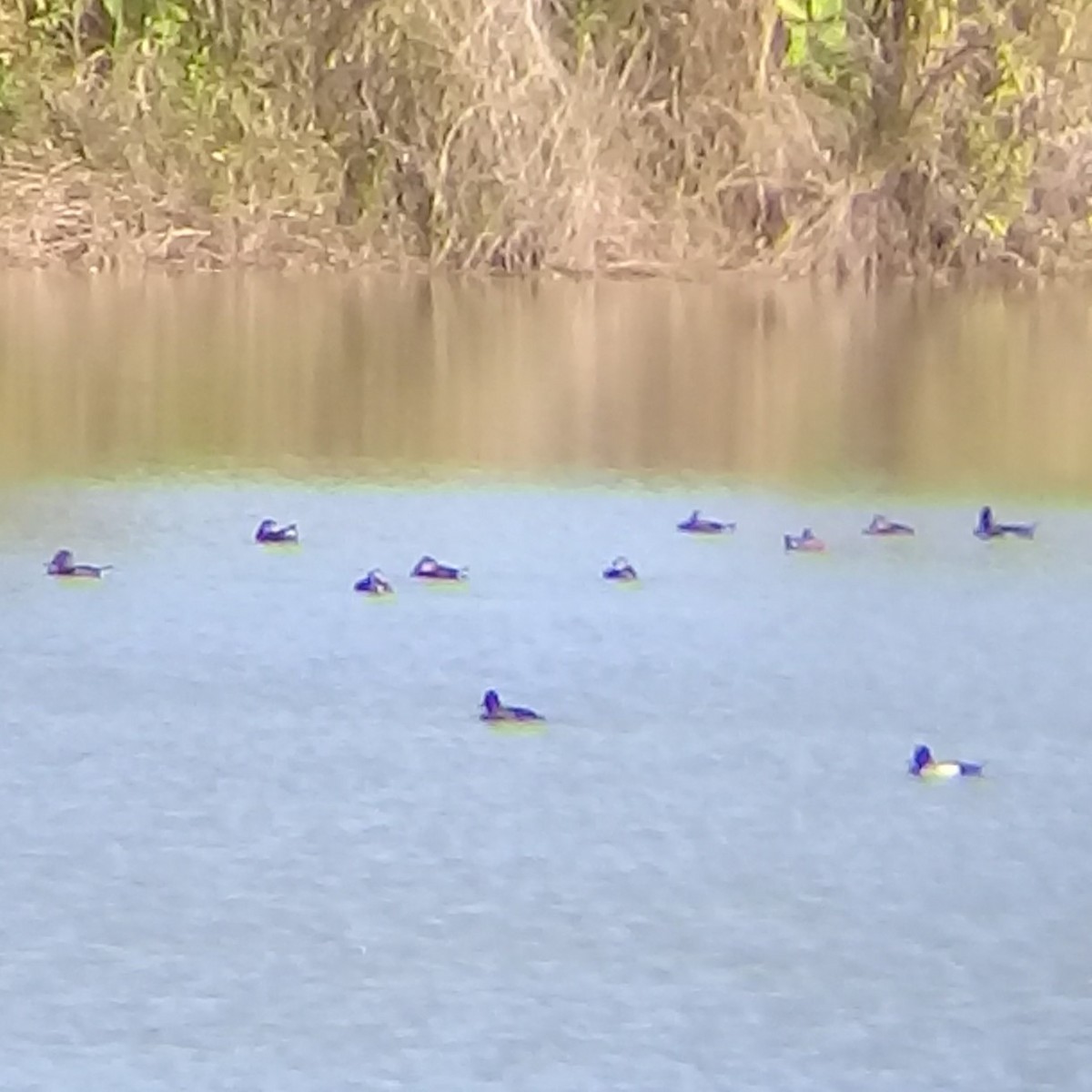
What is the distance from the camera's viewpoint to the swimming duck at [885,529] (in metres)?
3.94

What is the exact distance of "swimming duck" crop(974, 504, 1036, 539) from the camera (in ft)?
12.9

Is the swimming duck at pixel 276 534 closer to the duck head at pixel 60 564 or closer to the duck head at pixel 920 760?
the duck head at pixel 60 564

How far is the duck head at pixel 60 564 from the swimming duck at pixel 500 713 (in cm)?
88

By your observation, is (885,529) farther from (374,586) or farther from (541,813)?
(541,813)

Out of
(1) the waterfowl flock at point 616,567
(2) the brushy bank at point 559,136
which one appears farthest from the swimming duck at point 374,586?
(2) the brushy bank at point 559,136

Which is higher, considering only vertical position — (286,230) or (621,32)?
(621,32)

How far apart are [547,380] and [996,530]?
1818 millimetres

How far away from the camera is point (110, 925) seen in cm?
221

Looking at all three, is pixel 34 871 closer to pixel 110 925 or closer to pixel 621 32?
pixel 110 925

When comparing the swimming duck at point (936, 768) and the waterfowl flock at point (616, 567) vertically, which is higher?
the swimming duck at point (936, 768)

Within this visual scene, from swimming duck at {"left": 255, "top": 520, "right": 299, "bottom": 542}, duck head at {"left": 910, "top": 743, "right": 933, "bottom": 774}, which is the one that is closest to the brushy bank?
swimming duck at {"left": 255, "top": 520, "right": 299, "bottom": 542}

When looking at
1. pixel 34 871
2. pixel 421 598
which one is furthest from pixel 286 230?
pixel 34 871

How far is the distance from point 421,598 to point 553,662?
37 centimetres

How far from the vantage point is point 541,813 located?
8.34 feet
